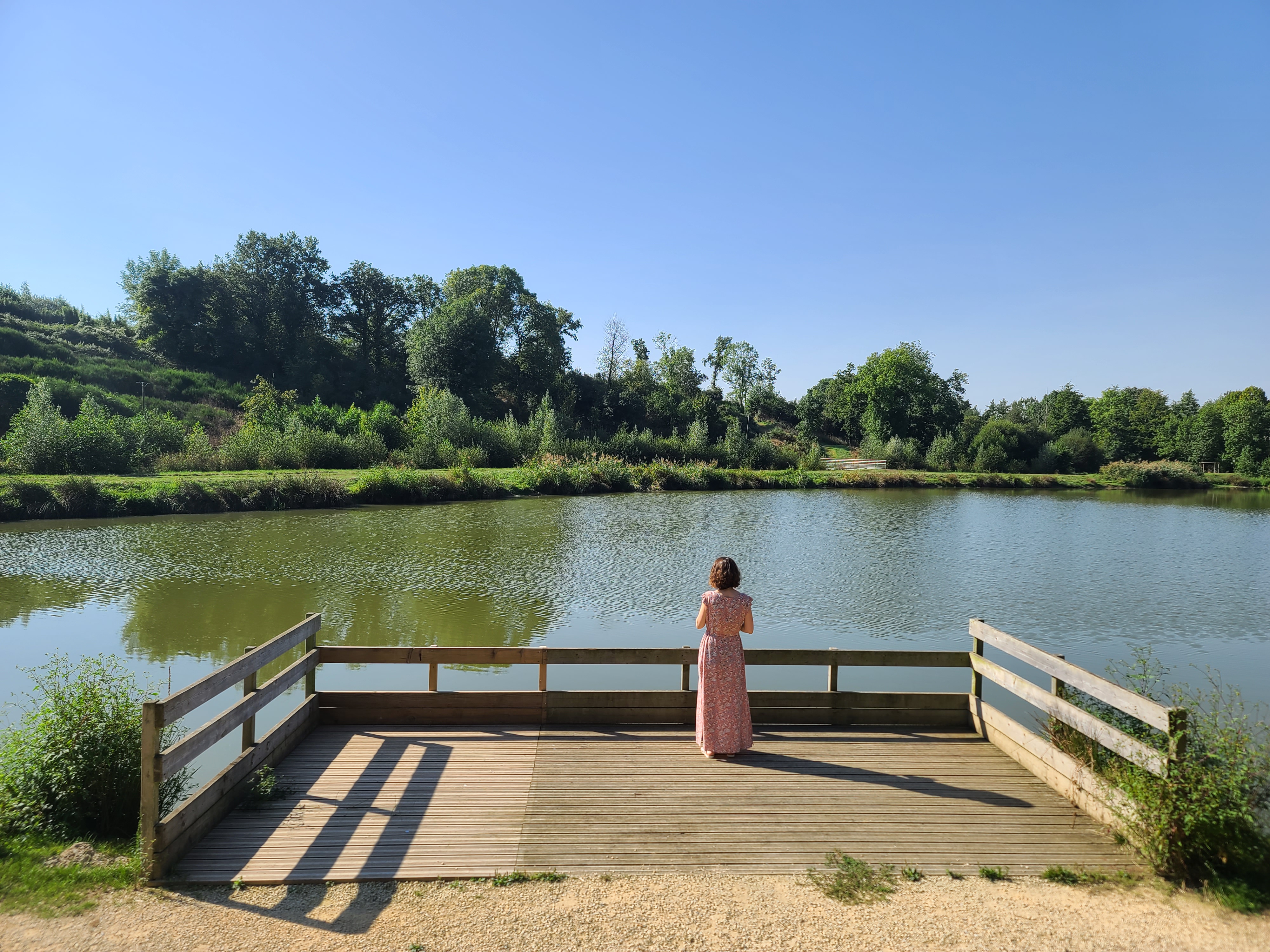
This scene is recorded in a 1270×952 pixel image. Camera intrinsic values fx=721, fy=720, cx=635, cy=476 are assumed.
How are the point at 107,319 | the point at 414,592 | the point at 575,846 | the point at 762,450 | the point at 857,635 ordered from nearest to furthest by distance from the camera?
the point at 575,846 < the point at 857,635 < the point at 414,592 < the point at 762,450 < the point at 107,319

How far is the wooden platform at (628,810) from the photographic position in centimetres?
424

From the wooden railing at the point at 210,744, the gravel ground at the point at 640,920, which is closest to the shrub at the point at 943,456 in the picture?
the gravel ground at the point at 640,920

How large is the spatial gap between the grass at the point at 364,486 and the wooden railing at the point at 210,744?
23101mm

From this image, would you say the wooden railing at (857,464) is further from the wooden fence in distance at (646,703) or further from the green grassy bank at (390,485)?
the wooden fence in distance at (646,703)

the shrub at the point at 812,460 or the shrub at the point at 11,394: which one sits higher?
the shrub at the point at 11,394

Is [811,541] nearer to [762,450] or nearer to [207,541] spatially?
[207,541]

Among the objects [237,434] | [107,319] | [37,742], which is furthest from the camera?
[107,319]

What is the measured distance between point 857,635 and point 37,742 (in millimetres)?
10143

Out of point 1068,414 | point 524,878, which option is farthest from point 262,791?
point 1068,414

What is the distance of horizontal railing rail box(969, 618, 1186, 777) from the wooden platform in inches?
22.5

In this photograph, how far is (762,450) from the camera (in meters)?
50.1

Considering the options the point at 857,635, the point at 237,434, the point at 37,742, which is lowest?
the point at 857,635

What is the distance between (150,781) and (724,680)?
147 inches

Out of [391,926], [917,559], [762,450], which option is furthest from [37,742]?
[762,450]
